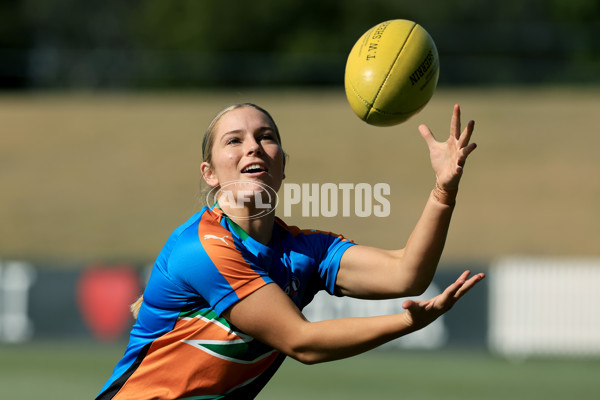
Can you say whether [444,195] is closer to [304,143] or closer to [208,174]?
[208,174]

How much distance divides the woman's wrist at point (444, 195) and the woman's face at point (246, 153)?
0.66 metres

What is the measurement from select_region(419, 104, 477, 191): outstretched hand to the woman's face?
2.15 feet

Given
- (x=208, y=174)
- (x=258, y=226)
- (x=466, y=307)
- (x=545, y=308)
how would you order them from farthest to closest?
(x=466, y=307) < (x=545, y=308) < (x=208, y=174) < (x=258, y=226)

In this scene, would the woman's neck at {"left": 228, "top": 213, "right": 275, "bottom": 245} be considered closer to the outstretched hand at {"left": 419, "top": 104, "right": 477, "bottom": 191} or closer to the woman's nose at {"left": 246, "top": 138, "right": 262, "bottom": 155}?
the woman's nose at {"left": 246, "top": 138, "right": 262, "bottom": 155}

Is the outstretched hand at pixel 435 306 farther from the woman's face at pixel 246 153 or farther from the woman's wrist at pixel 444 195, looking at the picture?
the woman's face at pixel 246 153

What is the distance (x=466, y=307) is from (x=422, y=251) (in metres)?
9.00

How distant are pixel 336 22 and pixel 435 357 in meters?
28.5

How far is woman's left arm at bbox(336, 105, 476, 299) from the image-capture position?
3516 mm

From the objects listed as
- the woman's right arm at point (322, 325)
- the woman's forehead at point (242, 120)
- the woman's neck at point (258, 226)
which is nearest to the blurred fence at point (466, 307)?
the woman's neck at point (258, 226)

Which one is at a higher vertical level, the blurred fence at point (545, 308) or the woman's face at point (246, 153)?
the woman's face at point (246, 153)

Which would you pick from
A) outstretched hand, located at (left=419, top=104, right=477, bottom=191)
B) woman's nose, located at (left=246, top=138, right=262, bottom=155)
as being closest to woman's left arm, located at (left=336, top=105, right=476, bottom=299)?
outstretched hand, located at (left=419, top=104, right=477, bottom=191)

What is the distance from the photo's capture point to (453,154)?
3.53 meters

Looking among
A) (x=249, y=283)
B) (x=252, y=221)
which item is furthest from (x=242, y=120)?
(x=249, y=283)

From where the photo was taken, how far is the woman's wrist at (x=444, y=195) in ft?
11.6
